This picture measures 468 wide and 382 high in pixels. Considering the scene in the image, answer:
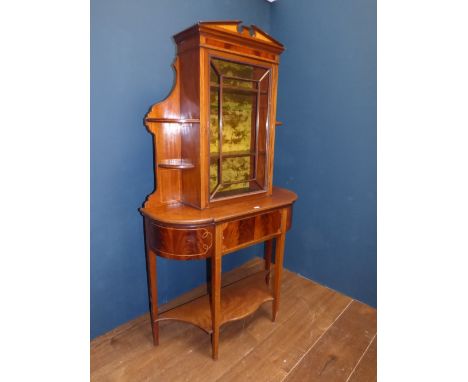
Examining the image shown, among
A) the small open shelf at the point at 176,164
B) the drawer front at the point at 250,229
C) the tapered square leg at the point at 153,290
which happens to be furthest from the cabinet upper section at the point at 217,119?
the tapered square leg at the point at 153,290

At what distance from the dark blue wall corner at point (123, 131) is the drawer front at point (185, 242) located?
45cm

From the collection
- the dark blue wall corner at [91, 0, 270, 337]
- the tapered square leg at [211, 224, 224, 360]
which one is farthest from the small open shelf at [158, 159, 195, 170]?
the tapered square leg at [211, 224, 224, 360]

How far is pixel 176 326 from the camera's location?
2.11 metres

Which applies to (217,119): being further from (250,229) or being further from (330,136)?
(330,136)

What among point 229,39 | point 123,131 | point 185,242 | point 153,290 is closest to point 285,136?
point 229,39

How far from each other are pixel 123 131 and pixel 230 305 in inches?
52.2

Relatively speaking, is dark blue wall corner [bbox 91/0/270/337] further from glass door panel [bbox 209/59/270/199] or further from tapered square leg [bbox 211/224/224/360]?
tapered square leg [bbox 211/224/224/360]

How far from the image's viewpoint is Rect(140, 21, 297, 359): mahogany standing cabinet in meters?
1.63

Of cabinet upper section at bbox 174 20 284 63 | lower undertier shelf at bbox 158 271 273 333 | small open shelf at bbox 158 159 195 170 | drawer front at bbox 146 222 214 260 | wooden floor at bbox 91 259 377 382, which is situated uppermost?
cabinet upper section at bbox 174 20 284 63

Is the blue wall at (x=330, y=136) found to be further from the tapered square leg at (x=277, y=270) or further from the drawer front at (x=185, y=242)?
the drawer front at (x=185, y=242)

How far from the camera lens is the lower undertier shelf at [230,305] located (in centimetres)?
187

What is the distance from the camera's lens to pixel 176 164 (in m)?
1.79
